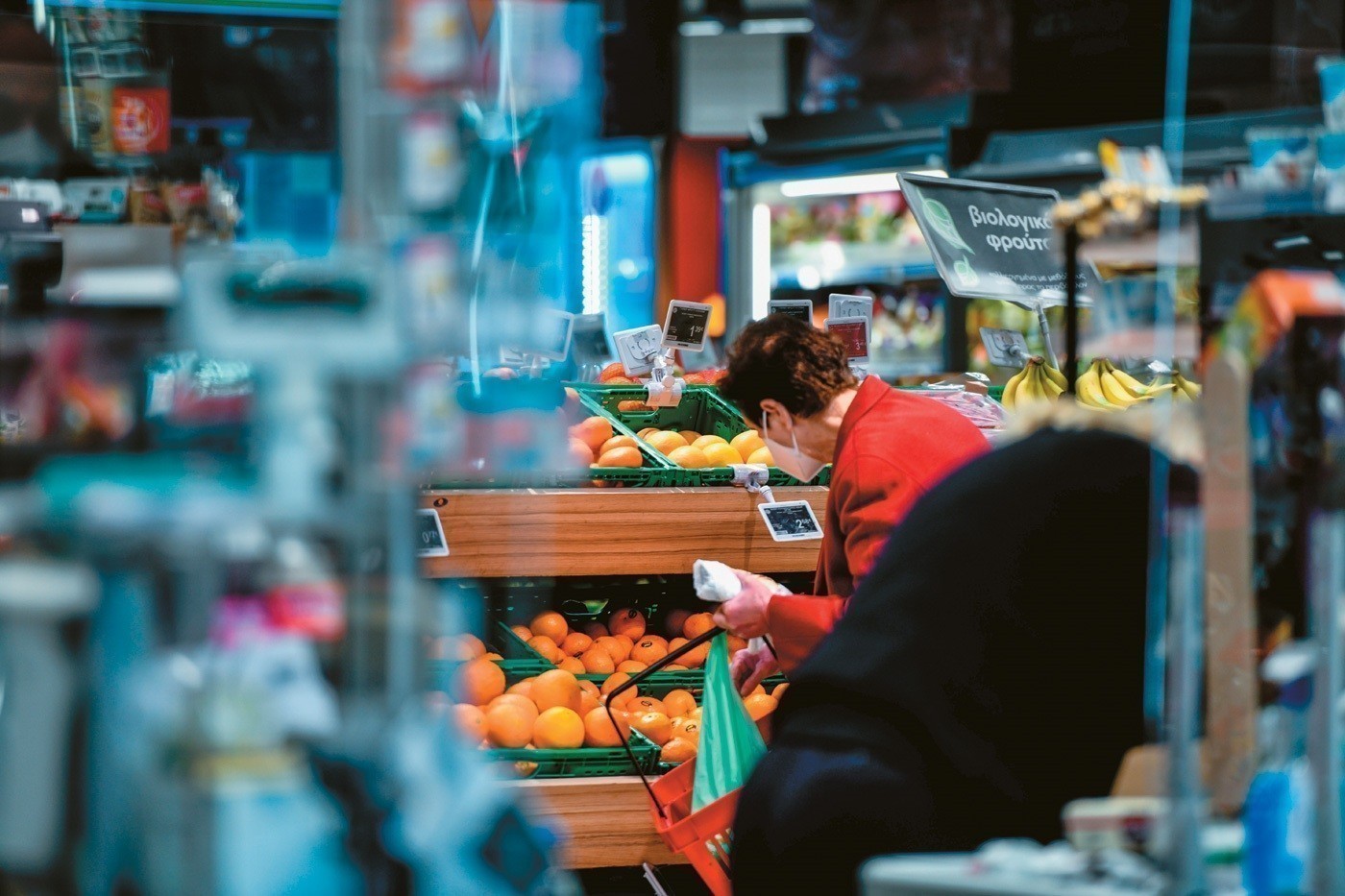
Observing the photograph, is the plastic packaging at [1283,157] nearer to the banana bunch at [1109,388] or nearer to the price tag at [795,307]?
the banana bunch at [1109,388]

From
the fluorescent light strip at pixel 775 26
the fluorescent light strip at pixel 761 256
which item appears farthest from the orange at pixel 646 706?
the fluorescent light strip at pixel 775 26

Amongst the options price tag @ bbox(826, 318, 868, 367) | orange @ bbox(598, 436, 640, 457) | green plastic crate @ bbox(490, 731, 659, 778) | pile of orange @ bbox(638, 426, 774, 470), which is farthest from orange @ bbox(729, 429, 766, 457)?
green plastic crate @ bbox(490, 731, 659, 778)

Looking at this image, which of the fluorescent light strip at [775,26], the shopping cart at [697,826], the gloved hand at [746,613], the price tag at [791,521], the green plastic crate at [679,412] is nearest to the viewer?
the shopping cart at [697,826]

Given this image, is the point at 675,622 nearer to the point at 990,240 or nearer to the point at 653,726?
the point at 653,726

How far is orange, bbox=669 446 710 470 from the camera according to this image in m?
3.68

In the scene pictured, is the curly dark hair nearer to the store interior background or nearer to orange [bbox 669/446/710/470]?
orange [bbox 669/446/710/470]

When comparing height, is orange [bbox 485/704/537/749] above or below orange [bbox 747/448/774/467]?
below

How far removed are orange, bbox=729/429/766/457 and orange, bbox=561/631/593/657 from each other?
0.62 metres

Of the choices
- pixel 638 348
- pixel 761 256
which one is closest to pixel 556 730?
pixel 638 348

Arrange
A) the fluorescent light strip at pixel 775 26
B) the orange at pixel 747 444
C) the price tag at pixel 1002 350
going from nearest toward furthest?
the orange at pixel 747 444, the price tag at pixel 1002 350, the fluorescent light strip at pixel 775 26

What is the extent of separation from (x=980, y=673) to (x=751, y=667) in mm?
1263

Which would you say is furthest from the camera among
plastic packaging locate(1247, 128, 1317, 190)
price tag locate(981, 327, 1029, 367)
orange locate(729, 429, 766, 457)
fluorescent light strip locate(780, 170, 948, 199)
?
fluorescent light strip locate(780, 170, 948, 199)

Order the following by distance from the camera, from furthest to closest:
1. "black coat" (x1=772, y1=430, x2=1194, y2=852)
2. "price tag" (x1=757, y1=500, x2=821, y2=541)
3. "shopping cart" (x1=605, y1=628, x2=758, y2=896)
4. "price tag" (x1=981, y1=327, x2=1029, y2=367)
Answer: "price tag" (x1=981, y1=327, x2=1029, y2=367) → "price tag" (x1=757, y1=500, x2=821, y2=541) → "shopping cart" (x1=605, y1=628, x2=758, y2=896) → "black coat" (x1=772, y1=430, x2=1194, y2=852)

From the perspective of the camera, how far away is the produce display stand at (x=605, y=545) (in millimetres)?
3133
